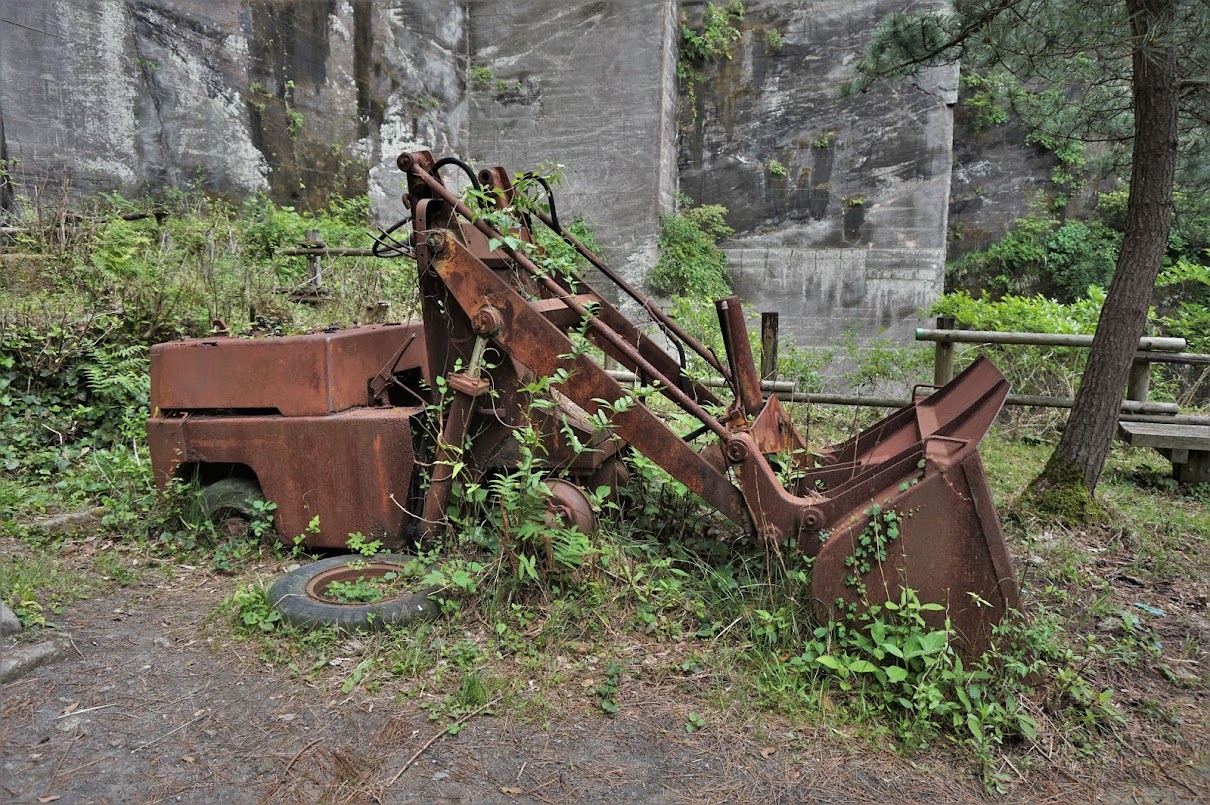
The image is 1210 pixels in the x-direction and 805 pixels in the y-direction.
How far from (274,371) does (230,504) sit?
2.48ft

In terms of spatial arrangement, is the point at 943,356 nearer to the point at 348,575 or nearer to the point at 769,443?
the point at 769,443

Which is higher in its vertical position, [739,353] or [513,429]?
[739,353]

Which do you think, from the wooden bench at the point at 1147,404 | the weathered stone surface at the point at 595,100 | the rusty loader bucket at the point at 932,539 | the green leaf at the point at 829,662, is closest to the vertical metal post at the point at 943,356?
the wooden bench at the point at 1147,404

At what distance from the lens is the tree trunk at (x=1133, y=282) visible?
4082mm

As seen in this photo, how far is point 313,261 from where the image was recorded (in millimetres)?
8031

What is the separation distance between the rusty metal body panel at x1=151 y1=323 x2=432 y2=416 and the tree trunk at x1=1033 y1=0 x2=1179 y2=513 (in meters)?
3.82

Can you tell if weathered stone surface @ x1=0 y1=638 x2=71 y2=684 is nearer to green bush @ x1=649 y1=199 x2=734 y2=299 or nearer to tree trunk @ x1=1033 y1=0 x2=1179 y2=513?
tree trunk @ x1=1033 y1=0 x2=1179 y2=513

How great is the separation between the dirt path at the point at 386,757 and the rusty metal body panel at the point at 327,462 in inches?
36.7

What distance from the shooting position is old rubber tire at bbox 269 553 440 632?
9.23 ft

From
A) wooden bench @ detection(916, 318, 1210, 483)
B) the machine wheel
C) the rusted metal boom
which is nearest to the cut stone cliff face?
wooden bench @ detection(916, 318, 1210, 483)

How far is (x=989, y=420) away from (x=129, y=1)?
9919mm

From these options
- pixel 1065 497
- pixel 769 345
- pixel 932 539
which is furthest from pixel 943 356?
pixel 932 539

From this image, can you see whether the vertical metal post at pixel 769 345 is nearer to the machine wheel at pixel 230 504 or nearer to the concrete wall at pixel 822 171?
the machine wheel at pixel 230 504

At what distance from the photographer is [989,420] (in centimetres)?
249
